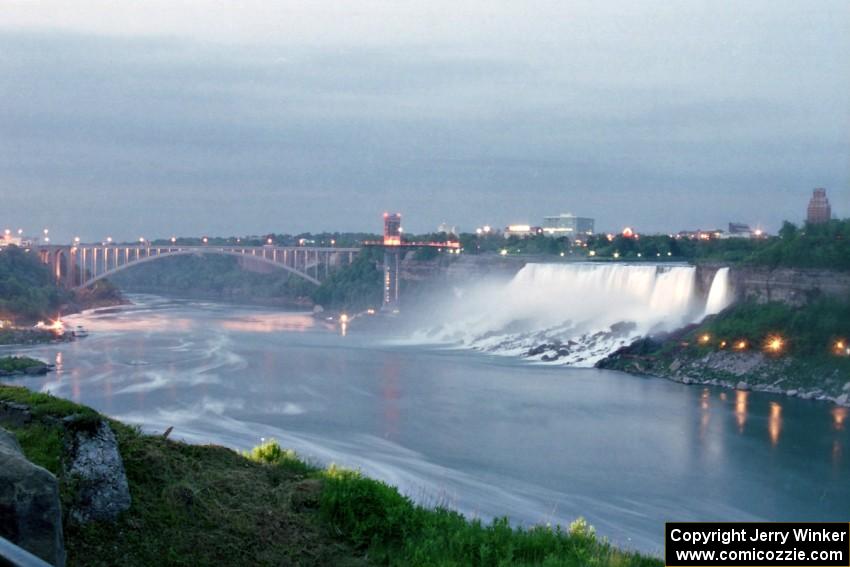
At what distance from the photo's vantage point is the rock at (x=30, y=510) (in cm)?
226

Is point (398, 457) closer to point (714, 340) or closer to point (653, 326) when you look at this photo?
point (714, 340)

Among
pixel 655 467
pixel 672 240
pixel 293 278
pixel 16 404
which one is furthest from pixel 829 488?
pixel 293 278

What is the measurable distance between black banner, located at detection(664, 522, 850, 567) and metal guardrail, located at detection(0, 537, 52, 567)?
2527 mm

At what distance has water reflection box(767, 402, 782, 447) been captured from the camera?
445 inches

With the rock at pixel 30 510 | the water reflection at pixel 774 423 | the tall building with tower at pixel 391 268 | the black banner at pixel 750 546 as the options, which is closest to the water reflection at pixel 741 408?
the water reflection at pixel 774 423

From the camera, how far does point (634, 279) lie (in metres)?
20.7

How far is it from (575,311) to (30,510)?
20231 millimetres

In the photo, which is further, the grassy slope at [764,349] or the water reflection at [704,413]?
the grassy slope at [764,349]

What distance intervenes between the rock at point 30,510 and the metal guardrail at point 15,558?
1355mm

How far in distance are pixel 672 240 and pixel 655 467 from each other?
739 inches

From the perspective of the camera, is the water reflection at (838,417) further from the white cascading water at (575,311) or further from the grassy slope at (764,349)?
the white cascading water at (575,311)

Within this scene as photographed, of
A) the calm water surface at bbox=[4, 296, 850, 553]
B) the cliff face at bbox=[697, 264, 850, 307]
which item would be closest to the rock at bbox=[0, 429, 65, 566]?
the calm water surface at bbox=[4, 296, 850, 553]

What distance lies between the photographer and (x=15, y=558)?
103 cm

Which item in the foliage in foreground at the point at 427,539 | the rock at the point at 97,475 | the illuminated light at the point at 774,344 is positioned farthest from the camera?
the illuminated light at the point at 774,344
